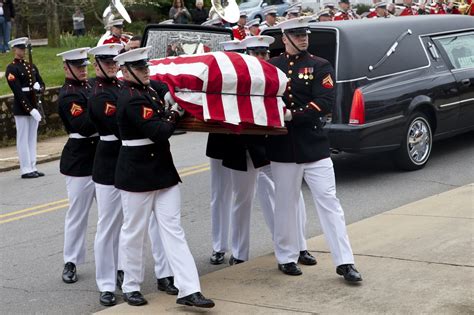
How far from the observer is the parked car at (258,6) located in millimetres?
34406

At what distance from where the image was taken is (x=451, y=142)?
14.2 metres

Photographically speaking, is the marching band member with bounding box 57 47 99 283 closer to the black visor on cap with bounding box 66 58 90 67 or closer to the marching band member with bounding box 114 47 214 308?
the black visor on cap with bounding box 66 58 90 67

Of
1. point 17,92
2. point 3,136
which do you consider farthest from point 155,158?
point 3,136

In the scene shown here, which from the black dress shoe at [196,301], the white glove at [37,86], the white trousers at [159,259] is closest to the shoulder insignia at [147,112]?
the white trousers at [159,259]

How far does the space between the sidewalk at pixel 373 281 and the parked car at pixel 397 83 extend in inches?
92.1

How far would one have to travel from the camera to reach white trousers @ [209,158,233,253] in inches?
345

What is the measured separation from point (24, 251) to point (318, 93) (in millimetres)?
3502

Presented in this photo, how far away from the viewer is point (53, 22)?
1068 inches

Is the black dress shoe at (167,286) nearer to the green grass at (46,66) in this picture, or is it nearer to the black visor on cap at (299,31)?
the black visor on cap at (299,31)

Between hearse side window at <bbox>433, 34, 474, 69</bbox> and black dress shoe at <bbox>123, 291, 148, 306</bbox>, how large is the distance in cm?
710

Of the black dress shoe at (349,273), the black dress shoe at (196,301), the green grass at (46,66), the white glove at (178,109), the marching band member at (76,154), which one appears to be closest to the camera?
the black dress shoe at (196,301)

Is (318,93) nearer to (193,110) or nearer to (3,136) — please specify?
(193,110)

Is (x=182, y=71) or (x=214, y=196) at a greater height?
(x=182, y=71)

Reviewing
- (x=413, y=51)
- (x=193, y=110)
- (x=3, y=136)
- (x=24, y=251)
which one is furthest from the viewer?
(x=3, y=136)
